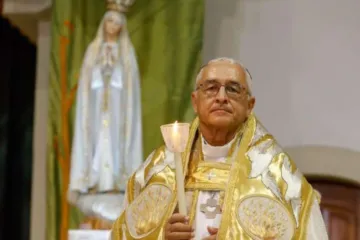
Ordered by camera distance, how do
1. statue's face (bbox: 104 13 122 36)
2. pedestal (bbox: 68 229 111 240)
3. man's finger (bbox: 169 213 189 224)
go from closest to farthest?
man's finger (bbox: 169 213 189 224), pedestal (bbox: 68 229 111 240), statue's face (bbox: 104 13 122 36)

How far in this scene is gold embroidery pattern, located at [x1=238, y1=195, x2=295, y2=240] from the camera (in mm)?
2307

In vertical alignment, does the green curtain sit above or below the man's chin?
above

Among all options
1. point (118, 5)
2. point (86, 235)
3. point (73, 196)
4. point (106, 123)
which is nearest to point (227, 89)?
point (86, 235)

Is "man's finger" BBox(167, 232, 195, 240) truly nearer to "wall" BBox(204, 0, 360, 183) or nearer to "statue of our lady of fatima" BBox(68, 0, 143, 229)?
"statue of our lady of fatima" BBox(68, 0, 143, 229)

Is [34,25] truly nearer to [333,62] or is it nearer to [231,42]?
[231,42]

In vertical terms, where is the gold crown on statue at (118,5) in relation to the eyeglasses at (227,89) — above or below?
above

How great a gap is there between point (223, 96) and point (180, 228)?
51cm

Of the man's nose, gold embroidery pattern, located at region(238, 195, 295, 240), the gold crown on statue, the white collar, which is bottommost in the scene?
gold embroidery pattern, located at region(238, 195, 295, 240)

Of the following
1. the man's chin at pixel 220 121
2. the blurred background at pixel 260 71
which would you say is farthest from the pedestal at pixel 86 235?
the man's chin at pixel 220 121

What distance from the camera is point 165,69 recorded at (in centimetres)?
428

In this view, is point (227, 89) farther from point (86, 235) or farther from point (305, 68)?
point (305, 68)

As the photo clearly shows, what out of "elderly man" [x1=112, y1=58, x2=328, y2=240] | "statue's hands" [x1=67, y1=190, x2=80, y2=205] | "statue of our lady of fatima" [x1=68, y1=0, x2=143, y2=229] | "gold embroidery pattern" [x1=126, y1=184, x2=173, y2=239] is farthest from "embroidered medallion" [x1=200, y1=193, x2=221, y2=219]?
"statue's hands" [x1=67, y1=190, x2=80, y2=205]

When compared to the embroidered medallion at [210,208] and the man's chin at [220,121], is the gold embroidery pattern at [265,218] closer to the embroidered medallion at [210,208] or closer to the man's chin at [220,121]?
the embroidered medallion at [210,208]

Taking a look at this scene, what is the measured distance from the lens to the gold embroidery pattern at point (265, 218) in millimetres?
2307
